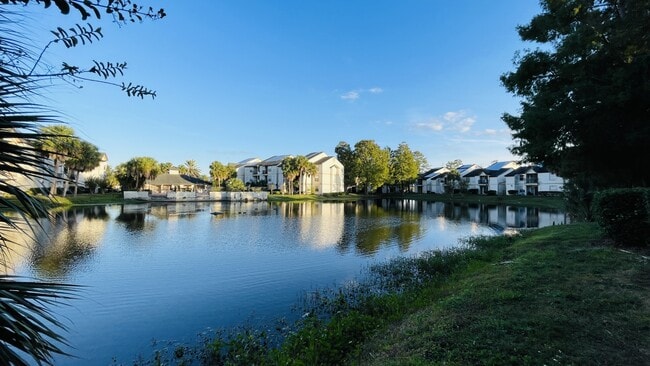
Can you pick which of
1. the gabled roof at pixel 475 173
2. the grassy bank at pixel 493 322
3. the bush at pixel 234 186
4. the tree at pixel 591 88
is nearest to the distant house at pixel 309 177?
the bush at pixel 234 186

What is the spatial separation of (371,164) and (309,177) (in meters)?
15.4

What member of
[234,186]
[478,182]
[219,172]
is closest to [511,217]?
[478,182]

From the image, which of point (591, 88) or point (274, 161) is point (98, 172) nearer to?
point (274, 161)

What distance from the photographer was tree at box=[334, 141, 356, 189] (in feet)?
289

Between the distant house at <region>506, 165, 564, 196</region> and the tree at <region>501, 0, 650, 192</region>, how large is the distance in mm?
62334

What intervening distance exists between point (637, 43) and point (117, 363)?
1627 cm

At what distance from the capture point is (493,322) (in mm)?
5238

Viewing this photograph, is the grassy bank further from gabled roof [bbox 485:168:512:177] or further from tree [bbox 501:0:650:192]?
gabled roof [bbox 485:168:512:177]

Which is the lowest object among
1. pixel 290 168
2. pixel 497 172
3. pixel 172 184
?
pixel 172 184

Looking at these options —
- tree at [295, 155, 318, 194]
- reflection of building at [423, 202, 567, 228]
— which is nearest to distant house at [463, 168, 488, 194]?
tree at [295, 155, 318, 194]

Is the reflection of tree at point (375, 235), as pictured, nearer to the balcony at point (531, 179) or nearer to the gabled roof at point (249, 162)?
the balcony at point (531, 179)

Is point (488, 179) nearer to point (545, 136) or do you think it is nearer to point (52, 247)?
point (545, 136)

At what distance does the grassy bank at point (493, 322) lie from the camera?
14.5 feet

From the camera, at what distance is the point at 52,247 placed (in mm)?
17453
